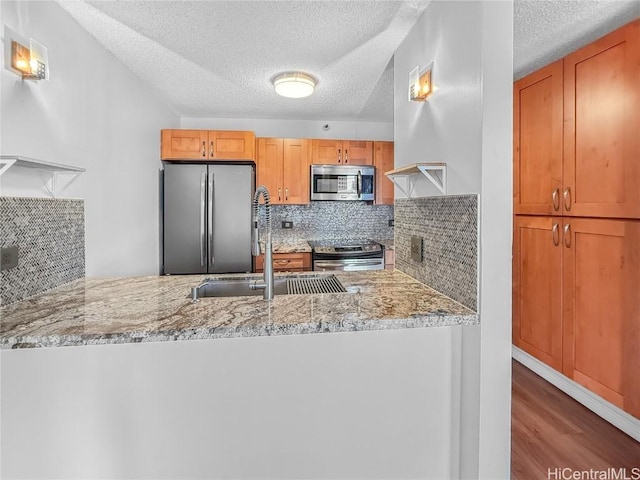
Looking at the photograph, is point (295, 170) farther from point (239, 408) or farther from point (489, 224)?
point (239, 408)

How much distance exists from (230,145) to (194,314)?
8.80ft

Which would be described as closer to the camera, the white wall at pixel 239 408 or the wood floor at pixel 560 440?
the white wall at pixel 239 408

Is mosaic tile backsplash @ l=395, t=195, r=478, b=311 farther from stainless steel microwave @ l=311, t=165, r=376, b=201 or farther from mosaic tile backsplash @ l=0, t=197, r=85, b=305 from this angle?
stainless steel microwave @ l=311, t=165, r=376, b=201

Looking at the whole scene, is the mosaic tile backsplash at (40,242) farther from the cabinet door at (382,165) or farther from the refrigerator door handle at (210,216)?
the cabinet door at (382,165)

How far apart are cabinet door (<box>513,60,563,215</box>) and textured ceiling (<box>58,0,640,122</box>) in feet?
0.50

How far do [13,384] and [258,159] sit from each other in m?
3.02

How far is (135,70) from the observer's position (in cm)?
271

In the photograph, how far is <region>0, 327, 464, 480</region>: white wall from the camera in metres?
1.24

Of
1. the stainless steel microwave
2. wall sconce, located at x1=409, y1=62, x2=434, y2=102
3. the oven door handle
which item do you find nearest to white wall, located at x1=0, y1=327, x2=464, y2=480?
wall sconce, located at x1=409, y1=62, x2=434, y2=102

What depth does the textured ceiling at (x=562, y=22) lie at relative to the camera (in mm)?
1892

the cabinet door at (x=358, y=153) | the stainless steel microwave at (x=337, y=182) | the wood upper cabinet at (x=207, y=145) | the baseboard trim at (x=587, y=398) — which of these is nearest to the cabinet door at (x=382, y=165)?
the cabinet door at (x=358, y=153)

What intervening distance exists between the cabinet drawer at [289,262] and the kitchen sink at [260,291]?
5.59 feet

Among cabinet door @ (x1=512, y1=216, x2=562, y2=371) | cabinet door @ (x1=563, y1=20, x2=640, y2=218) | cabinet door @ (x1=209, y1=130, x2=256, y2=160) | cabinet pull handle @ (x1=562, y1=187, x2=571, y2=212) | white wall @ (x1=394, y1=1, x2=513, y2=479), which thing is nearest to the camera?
white wall @ (x1=394, y1=1, x2=513, y2=479)

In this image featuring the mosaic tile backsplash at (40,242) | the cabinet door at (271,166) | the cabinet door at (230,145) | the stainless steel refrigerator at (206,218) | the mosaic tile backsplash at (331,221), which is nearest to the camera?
the mosaic tile backsplash at (40,242)
